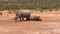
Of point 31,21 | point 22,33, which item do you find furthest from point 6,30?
point 31,21

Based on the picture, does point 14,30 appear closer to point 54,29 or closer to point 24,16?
point 54,29

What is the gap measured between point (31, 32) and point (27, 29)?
127 centimetres

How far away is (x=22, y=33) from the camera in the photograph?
16.9 m

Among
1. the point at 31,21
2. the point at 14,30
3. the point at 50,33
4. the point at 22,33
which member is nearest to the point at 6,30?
the point at 14,30

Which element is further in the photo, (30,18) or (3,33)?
(30,18)

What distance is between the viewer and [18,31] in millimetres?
17547

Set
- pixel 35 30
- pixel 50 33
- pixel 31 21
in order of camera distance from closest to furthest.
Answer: pixel 50 33 < pixel 35 30 < pixel 31 21

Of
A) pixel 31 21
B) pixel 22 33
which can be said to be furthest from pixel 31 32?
pixel 31 21

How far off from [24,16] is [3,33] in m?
6.59

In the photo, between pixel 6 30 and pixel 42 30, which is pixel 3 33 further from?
pixel 42 30

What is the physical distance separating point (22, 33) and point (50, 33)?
1.83m

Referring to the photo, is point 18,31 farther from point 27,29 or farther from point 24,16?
point 24,16

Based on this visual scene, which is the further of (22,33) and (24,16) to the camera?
(24,16)

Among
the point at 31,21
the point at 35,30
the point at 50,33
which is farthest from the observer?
the point at 31,21
